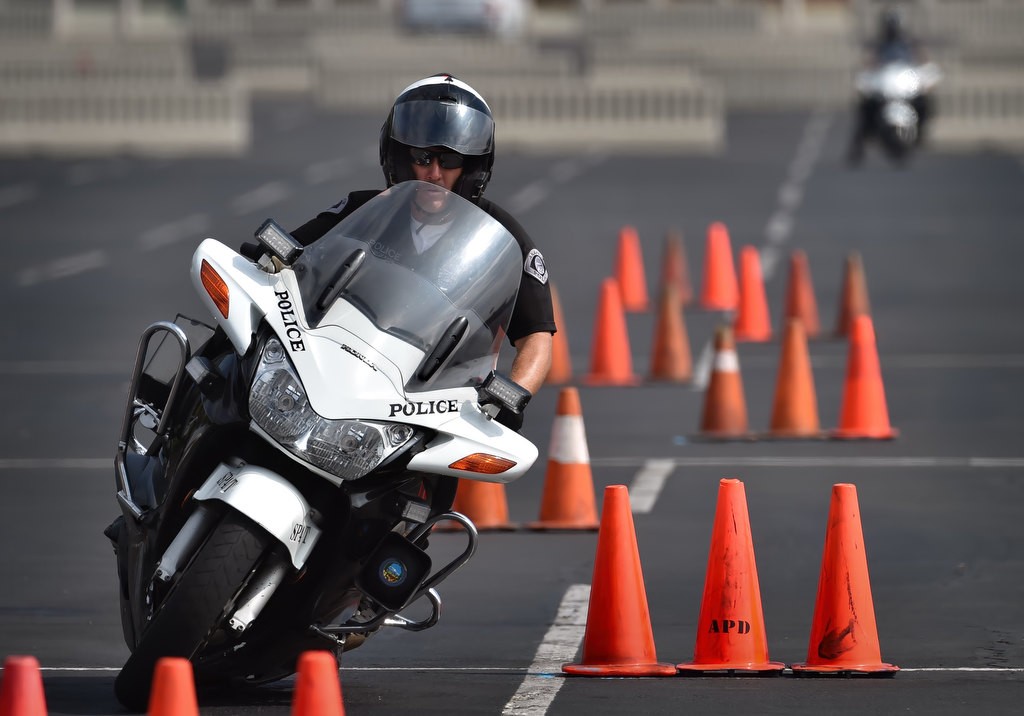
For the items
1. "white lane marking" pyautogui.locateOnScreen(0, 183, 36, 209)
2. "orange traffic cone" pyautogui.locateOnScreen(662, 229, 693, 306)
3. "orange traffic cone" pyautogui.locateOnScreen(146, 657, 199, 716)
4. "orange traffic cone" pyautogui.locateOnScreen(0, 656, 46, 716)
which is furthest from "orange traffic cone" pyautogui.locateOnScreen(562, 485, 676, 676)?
"white lane marking" pyautogui.locateOnScreen(0, 183, 36, 209)

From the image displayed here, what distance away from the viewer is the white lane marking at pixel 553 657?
775cm

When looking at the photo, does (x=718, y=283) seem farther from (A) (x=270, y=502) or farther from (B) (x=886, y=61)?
(B) (x=886, y=61)

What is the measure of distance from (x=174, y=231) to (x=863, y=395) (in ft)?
53.7

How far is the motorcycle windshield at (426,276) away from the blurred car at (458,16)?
59267mm

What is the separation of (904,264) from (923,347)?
6.77 metres

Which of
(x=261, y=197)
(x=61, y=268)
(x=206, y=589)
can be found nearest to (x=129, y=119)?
(x=261, y=197)

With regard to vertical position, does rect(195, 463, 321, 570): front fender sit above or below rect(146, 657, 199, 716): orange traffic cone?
above

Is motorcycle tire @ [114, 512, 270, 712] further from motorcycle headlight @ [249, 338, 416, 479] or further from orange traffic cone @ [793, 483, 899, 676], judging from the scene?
orange traffic cone @ [793, 483, 899, 676]

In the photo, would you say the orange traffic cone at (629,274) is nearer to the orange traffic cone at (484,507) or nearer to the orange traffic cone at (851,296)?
the orange traffic cone at (851,296)

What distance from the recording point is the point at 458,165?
8.17m

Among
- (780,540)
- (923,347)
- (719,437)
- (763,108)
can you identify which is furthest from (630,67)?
(780,540)

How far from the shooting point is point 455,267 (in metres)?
7.67

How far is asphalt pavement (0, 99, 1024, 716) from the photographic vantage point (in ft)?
27.1

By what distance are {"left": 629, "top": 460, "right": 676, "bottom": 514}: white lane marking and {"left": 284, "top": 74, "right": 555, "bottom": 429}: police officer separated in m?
4.09
